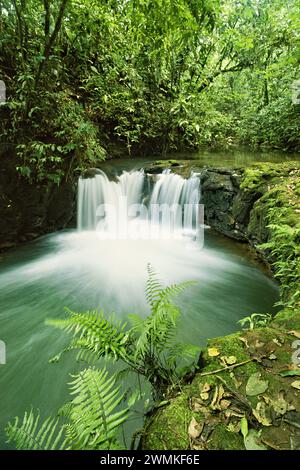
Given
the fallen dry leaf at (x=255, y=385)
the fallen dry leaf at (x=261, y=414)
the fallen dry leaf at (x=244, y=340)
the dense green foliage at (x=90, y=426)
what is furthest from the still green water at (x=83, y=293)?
the fallen dry leaf at (x=261, y=414)

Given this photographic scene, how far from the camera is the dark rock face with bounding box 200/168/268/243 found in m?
5.92

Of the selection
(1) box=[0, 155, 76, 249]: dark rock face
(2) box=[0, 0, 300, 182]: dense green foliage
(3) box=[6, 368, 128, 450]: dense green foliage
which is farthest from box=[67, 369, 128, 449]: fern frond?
(1) box=[0, 155, 76, 249]: dark rock face

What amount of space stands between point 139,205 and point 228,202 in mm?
2928

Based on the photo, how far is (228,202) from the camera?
6.71m

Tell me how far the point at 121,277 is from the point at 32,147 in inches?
136

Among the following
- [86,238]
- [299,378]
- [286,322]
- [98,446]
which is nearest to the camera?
[98,446]

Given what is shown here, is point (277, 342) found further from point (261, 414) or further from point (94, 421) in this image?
point (94, 421)

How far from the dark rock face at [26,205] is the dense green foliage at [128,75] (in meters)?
0.45

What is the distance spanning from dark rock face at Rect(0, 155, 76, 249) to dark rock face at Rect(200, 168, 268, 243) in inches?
160

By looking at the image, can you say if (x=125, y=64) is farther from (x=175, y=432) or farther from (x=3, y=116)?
(x=175, y=432)

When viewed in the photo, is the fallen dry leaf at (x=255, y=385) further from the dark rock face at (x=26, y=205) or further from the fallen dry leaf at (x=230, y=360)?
the dark rock face at (x=26, y=205)

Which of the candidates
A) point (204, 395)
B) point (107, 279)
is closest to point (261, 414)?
point (204, 395)

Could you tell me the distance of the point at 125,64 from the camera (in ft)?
30.4

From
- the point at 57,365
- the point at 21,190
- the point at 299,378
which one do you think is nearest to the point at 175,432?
the point at 299,378
